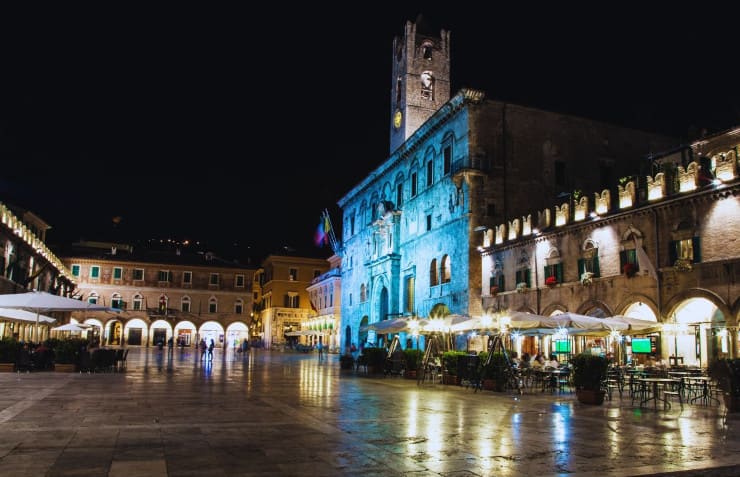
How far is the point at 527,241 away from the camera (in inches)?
1233

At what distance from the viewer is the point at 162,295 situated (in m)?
74.2

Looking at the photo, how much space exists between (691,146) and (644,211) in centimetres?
851

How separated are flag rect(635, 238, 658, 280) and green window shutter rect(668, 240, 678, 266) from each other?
730 mm

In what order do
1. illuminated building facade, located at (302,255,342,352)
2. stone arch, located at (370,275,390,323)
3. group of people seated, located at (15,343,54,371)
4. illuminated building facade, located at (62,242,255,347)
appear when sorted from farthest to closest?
illuminated building facade, located at (62,242,255,347), illuminated building facade, located at (302,255,342,352), stone arch, located at (370,275,390,323), group of people seated, located at (15,343,54,371)

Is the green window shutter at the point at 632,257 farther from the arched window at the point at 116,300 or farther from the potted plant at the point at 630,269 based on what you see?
the arched window at the point at 116,300

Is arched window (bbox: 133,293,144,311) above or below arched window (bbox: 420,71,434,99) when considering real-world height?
below

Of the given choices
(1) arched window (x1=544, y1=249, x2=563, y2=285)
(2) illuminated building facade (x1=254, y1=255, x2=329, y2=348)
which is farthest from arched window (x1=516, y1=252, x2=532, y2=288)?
(2) illuminated building facade (x1=254, y1=255, x2=329, y2=348)

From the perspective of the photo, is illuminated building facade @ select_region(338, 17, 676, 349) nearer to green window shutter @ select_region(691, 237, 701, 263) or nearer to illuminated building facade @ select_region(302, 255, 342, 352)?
green window shutter @ select_region(691, 237, 701, 263)

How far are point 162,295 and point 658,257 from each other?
61.5 meters

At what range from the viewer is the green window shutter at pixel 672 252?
23016 millimetres

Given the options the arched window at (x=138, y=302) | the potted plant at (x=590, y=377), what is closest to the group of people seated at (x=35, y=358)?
the potted plant at (x=590, y=377)

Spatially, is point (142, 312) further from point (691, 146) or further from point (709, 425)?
point (709, 425)

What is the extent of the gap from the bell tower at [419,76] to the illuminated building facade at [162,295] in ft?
109

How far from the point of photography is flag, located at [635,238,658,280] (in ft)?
77.8
